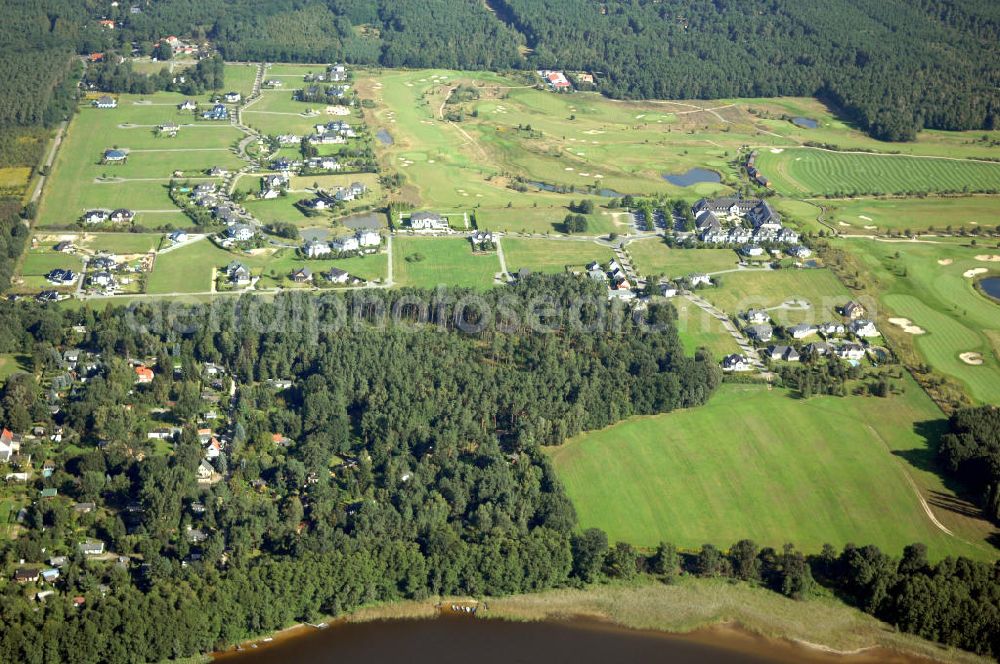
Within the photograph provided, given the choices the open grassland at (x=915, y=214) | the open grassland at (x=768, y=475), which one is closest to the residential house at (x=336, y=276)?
the open grassland at (x=768, y=475)

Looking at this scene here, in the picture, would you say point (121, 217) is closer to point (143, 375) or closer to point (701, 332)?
point (143, 375)

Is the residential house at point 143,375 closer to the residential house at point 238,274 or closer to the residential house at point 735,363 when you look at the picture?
the residential house at point 238,274

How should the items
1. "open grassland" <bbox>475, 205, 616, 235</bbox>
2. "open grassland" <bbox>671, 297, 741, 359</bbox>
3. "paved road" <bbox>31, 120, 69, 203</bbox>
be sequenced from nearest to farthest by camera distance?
"open grassland" <bbox>671, 297, 741, 359</bbox>, "open grassland" <bbox>475, 205, 616, 235</bbox>, "paved road" <bbox>31, 120, 69, 203</bbox>

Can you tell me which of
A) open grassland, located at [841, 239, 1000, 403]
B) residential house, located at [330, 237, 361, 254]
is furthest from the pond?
residential house, located at [330, 237, 361, 254]

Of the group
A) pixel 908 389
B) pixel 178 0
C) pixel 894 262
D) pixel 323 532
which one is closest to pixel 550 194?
pixel 894 262

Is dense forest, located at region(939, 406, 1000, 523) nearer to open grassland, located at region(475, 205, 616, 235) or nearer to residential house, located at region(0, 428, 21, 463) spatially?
open grassland, located at region(475, 205, 616, 235)

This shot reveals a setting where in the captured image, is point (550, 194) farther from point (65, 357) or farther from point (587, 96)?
point (65, 357)
